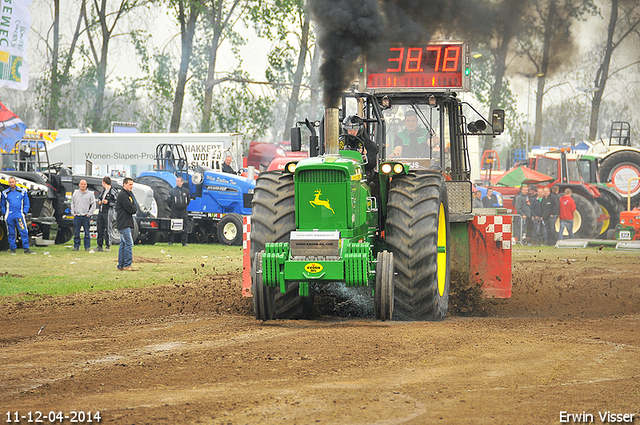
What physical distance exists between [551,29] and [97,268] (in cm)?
957

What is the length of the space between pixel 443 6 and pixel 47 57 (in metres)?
33.3

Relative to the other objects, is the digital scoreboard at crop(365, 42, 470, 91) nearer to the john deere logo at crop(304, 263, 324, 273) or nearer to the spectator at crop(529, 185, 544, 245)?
the john deere logo at crop(304, 263, 324, 273)

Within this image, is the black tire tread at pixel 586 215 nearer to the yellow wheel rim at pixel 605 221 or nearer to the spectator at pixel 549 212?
the yellow wheel rim at pixel 605 221

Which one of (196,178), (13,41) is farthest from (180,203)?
(13,41)

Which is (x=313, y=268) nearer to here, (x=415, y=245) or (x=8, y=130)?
(x=415, y=245)

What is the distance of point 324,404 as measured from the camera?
189 inches

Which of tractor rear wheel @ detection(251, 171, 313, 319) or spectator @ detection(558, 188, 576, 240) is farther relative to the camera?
spectator @ detection(558, 188, 576, 240)

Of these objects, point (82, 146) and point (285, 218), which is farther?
point (82, 146)

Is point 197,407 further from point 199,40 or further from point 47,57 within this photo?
point 47,57

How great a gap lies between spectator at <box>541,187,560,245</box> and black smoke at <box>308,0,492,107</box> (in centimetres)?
1497

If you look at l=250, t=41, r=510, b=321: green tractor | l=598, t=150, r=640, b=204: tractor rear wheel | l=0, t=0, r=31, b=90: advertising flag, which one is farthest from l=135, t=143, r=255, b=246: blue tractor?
l=250, t=41, r=510, b=321: green tractor

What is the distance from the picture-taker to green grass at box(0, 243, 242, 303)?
12141mm

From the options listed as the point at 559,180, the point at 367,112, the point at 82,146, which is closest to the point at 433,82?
the point at 367,112

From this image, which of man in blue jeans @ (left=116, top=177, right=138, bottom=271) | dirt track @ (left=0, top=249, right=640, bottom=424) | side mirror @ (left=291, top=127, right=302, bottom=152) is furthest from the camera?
man in blue jeans @ (left=116, top=177, right=138, bottom=271)
